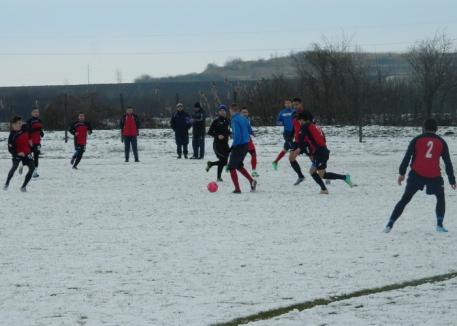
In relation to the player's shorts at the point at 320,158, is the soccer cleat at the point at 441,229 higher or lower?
lower

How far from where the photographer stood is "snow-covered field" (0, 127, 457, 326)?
7.86m

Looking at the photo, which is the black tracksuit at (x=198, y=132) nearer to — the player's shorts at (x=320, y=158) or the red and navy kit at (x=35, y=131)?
the red and navy kit at (x=35, y=131)

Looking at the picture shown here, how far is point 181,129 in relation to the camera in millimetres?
29891

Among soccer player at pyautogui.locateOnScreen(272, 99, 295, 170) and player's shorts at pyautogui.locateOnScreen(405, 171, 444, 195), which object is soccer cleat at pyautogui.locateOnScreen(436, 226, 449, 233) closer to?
player's shorts at pyautogui.locateOnScreen(405, 171, 444, 195)

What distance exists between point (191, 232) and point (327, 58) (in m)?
37.1

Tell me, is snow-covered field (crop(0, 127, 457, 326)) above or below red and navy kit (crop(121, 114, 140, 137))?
below

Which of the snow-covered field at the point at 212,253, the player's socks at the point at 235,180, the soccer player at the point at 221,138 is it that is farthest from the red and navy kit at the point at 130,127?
the player's socks at the point at 235,180

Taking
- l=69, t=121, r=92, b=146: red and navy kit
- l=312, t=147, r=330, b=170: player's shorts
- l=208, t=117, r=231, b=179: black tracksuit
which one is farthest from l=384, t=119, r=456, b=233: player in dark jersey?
l=69, t=121, r=92, b=146: red and navy kit

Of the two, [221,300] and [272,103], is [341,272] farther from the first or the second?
[272,103]

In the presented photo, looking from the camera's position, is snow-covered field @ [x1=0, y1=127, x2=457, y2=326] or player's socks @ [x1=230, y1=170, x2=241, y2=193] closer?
snow-covered field @ [x1=0, y1=127, x2=457, y2=326]

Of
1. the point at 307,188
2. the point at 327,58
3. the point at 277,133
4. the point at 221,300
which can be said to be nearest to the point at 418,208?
the point at 307,188

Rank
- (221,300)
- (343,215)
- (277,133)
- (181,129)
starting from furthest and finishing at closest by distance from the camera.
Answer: (277,133)
(181,129)
(343,215)
(221,300)

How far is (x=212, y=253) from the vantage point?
1080 centimetres

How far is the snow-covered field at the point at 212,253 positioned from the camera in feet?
25.8
